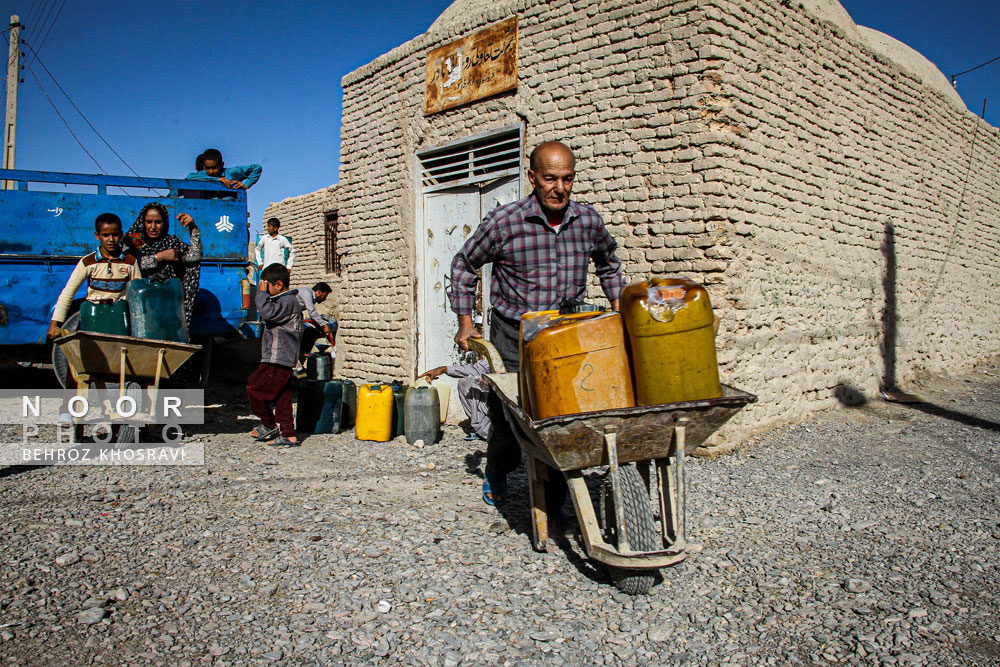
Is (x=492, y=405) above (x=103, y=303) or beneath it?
beneath

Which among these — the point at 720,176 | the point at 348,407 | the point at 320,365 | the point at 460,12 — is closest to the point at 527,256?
the point at 720,176

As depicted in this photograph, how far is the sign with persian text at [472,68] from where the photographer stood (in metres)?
6.65

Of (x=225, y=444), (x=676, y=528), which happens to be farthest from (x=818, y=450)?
(x=225, y=444)

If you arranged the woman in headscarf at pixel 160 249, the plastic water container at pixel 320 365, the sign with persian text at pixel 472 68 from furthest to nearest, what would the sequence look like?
the plastic water container at pixel 320 365
the sign with persian text at pixel 472 68
the woman in headscarf at pixel 160 249

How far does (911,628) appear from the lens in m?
2.54

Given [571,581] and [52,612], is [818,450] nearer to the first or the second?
[571,581]

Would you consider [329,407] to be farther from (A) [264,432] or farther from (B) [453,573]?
(B) [453,573]

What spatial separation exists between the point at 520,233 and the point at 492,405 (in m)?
0.91

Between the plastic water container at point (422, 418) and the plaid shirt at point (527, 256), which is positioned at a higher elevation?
the plaid shirt at point (527, 256)

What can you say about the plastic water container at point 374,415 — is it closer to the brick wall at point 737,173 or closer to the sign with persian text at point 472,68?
the brick wall at point 737,173

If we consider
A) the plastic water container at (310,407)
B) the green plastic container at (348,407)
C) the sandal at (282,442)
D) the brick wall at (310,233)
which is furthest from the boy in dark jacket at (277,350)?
the brick wall at (310,233)

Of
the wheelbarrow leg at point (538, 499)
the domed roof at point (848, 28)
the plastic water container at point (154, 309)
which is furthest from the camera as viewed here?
the domed roof at point (848, 28)

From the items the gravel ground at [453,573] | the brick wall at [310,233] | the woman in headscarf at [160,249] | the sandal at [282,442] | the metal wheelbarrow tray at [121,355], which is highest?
the brick wall at [310,233]

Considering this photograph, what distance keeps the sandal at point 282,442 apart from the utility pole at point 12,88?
614 inches
